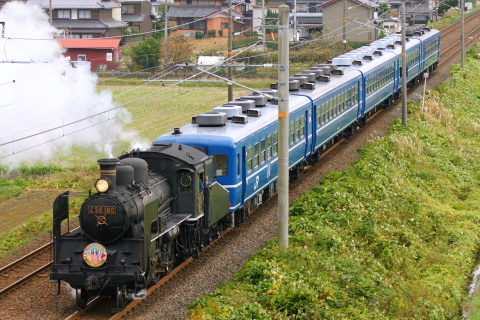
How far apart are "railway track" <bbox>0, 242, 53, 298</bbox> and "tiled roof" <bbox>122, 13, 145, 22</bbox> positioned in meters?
61.9

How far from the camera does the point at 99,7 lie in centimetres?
6506

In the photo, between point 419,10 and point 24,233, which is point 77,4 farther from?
point 24,233

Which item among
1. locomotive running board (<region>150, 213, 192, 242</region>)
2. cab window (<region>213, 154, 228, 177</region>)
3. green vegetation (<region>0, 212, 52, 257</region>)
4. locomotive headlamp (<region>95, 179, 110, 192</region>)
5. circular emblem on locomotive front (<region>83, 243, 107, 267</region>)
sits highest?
locomotive headlamp (<region>95, 179, 110, 192</region>)

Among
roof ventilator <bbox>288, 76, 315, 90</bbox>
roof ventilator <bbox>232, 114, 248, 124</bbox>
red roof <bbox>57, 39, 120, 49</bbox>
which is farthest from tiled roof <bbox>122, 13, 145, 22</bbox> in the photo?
roof ventilator <bbox>232, 114, 248, 124</bbox>

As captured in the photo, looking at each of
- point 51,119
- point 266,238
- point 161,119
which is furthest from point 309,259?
point 161,119

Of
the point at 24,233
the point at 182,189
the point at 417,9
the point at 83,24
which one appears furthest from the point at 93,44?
the point at 182,189

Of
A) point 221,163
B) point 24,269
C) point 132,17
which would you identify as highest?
point 132,17

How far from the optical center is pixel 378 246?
17.7 m

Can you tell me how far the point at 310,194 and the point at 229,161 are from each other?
4629 mm

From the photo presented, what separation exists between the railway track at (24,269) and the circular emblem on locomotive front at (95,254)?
2.23 meters

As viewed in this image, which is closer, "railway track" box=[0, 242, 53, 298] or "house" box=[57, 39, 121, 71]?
"railway track" box=[0, 242, 53, 298]

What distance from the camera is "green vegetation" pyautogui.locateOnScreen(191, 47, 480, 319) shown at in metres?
13.6

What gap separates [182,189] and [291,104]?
26.5ft

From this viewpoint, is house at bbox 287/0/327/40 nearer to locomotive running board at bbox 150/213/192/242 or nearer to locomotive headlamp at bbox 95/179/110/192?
locomotive running board at bbox 150/213/192/242
